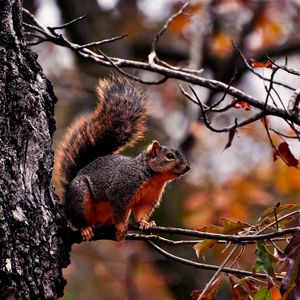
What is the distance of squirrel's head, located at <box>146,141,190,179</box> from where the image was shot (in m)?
3.14

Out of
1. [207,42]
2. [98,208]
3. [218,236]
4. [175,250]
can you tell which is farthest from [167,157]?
[207,42]

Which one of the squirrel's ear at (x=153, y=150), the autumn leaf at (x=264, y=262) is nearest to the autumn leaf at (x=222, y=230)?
the autumn leaf at (x=264, y=262)

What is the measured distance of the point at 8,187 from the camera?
6.61 ft

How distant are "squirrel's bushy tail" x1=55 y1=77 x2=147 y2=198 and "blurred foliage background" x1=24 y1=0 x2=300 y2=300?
1776mm

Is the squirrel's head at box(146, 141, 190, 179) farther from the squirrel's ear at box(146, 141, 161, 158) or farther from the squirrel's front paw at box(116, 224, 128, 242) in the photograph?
the squirrel's front paw at box(116, 224, 128, 242)

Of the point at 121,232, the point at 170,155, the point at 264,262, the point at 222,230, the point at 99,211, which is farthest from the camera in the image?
the point at 170,155

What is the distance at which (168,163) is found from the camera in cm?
316

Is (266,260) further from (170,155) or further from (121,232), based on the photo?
(170,155)

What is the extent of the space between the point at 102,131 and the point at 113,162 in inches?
5.7

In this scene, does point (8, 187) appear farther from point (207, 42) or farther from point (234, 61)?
point (207, 42)

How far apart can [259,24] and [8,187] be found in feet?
16.2

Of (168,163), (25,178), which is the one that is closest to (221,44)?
(168,163)

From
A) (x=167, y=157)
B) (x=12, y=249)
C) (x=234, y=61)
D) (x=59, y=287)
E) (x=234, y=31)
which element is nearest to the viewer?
(x=12, y=249)

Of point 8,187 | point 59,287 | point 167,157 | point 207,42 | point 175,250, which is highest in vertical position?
point 207,42
